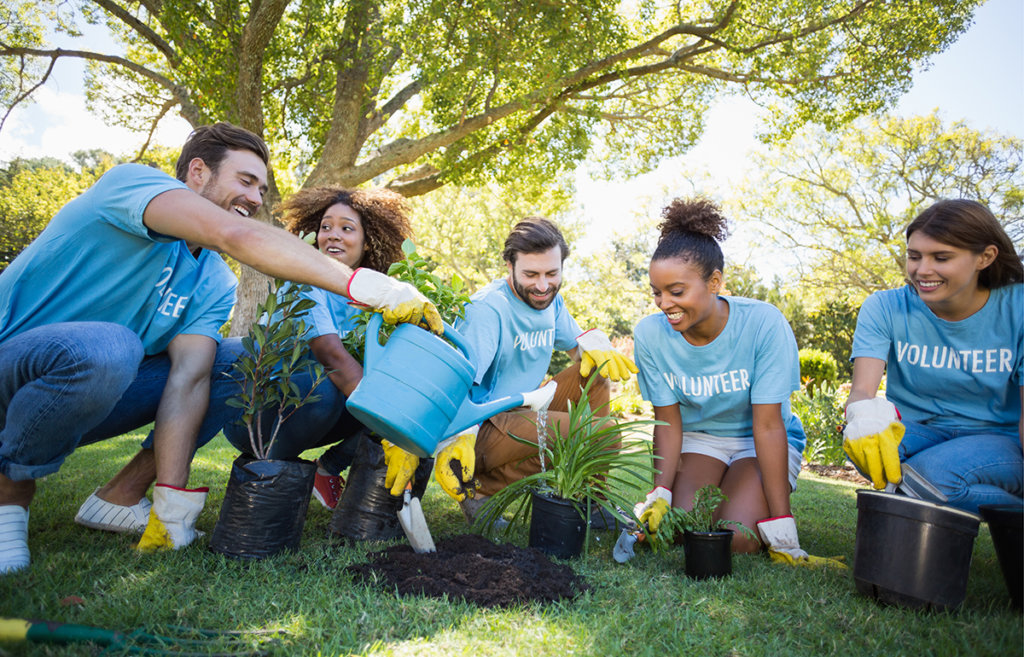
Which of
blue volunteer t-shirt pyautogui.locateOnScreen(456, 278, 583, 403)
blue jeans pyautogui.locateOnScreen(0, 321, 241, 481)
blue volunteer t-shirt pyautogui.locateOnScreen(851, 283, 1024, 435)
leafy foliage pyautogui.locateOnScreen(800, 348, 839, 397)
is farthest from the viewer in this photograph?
leafy foliage pyautogui.locateOnScreen(800, 348, 839, 397)

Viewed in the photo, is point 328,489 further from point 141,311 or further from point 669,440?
point 669,440

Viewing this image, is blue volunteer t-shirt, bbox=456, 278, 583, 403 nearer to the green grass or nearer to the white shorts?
the white shorts

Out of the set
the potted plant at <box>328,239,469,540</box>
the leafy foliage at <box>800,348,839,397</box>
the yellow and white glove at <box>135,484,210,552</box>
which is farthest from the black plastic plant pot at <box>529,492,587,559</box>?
the leafy foliage at <box>800,348,839,397</box>

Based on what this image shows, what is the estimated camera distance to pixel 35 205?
18016 mm

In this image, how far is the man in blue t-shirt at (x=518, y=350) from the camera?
2.78m

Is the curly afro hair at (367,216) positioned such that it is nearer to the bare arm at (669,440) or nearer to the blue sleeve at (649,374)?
the blue sleeve at (649,374)

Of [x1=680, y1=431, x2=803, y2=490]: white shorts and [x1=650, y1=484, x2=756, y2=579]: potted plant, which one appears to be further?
[x1=680, y1=431, x2=803, y2=490]: white shorts

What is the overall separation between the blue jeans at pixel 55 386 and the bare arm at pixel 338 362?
0.63m

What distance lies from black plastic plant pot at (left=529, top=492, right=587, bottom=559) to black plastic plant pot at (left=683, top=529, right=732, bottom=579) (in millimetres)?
370

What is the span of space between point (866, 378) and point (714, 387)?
0.59 metres

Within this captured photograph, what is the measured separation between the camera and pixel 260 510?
1.95 meters

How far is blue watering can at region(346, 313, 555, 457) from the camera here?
5.49 feet

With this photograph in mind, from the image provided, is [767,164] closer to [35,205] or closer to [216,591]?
[216,591]

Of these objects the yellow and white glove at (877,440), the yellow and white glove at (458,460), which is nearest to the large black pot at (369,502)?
the yellow and white glove at (458,460)
